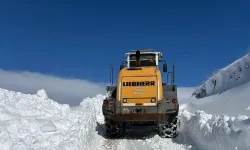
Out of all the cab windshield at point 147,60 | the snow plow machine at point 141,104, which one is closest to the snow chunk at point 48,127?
the snow plow machine at point 141,104

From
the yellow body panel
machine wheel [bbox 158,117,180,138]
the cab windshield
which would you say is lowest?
machine wheel [bbox 158,117,180,138]

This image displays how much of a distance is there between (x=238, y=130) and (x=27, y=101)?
7.19m

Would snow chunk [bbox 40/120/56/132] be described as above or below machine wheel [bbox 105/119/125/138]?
above

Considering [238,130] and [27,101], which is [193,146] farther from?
[27,101]

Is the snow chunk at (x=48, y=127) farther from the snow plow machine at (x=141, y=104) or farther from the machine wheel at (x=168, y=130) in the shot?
the machine wheel at (x=168, y=130)

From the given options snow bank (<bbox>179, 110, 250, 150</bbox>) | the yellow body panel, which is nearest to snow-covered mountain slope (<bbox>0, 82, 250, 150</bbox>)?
snow bank (<bbox>179, 110, 250, 150</bbox>)

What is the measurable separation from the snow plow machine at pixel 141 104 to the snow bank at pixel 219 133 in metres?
0.77

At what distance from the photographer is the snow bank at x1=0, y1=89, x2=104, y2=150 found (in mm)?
6727

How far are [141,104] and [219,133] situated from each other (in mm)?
3496

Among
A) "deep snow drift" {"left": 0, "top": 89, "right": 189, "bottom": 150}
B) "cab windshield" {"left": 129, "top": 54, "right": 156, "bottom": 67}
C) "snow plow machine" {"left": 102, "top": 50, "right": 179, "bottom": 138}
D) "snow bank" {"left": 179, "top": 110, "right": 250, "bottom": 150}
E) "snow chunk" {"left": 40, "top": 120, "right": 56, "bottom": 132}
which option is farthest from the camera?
"cab windshield" {"left": 129, "top": 54, "right": 156, "bottom": 67}

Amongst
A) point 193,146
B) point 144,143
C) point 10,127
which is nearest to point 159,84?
point 144,143

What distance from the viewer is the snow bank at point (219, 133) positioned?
6.45 m

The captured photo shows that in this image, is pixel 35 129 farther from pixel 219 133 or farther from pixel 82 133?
pixel 219 133

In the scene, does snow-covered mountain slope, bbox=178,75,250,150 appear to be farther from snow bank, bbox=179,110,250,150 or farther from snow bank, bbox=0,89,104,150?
snow bank, bbox=0,89,104,150
